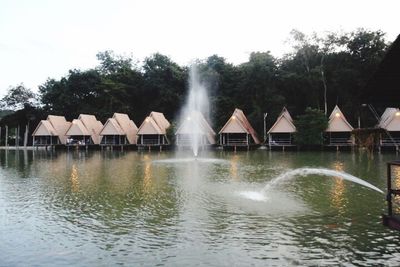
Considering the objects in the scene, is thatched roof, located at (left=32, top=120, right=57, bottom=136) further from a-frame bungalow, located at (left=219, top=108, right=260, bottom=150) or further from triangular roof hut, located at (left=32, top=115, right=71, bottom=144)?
a-frame bungalow, located at (left=219, top=108, right=260, bottom=150)

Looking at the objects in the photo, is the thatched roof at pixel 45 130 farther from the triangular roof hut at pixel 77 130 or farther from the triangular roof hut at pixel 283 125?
the triangular roof hut at pixel 283 125

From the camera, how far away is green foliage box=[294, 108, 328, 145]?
40344mm

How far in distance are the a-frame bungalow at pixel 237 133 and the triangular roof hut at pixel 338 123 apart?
362 inches

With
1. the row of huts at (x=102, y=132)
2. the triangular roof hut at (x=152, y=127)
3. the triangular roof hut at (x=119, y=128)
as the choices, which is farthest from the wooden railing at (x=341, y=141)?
the triangular roof hut at (x=119, y=128)

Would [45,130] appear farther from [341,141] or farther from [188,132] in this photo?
[341,141]

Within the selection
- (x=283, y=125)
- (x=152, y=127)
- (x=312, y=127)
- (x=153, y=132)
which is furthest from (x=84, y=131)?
(x=312, y=127)

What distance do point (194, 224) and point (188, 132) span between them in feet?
118

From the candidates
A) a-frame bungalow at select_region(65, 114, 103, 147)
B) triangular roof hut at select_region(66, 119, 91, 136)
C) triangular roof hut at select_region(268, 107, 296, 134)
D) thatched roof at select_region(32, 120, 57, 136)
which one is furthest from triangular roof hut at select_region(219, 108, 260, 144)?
thatched roof at select_region(32, 120, 57, 136)

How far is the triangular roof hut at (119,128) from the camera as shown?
165ft

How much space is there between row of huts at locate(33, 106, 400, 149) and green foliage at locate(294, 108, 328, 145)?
5.41 ft

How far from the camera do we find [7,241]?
8.58m

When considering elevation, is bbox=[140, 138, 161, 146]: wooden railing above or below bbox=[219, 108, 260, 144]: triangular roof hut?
below

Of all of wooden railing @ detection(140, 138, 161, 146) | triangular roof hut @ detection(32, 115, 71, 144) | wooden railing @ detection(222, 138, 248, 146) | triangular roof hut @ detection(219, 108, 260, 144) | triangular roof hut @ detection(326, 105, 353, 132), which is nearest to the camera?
triangular roof hut @ detection(326, 105, 353, 132)

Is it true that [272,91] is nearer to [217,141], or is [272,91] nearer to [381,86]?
[217,141]
